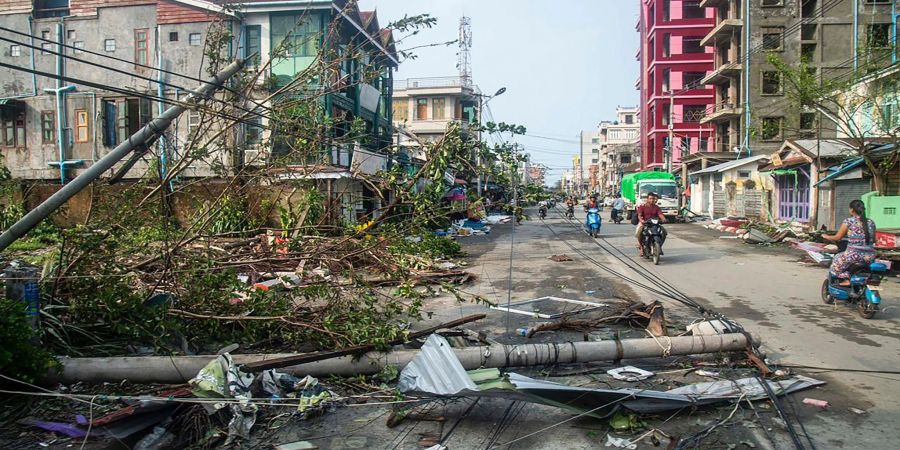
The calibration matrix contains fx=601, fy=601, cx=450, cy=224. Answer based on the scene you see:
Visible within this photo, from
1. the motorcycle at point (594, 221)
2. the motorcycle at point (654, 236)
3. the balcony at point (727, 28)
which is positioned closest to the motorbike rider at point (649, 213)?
the motorcycle at point (654, 236)

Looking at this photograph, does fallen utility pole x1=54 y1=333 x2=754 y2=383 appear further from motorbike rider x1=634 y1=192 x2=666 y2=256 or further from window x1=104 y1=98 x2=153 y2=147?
window x1=104 y1=98 x2=153 y2=147

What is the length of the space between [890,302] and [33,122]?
28126 mm

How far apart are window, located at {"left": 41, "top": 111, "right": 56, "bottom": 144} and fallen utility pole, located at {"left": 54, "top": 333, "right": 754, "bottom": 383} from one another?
22.4m

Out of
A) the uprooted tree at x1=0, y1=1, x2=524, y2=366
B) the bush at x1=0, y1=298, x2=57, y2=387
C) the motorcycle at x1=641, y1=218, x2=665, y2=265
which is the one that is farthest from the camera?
the motorcycle at x1=641, y1=218, x2=665, y2=265

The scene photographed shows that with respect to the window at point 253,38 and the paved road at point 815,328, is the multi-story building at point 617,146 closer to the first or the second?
the window at point 253,38

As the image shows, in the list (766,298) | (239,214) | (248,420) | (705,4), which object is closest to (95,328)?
(239,214)

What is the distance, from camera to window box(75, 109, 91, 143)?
77.8 ft

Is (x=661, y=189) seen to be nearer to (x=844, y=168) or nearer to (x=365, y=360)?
(x=844, y=168)

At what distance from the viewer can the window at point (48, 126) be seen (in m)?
23.8

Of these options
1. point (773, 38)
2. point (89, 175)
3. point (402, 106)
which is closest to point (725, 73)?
point (773, 38)

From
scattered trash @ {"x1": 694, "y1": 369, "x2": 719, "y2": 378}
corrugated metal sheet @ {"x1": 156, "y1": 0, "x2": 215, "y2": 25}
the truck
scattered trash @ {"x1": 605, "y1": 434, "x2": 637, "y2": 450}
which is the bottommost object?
scattered trash @ {"x1": 605, "y1": 434, "x2": 637, "y2": 450}

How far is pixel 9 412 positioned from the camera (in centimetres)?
512

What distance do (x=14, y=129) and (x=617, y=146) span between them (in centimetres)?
7862

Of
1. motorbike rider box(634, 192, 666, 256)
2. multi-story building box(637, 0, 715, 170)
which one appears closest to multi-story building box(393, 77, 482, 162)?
multi-story building box(637, 0, 715, 170)
